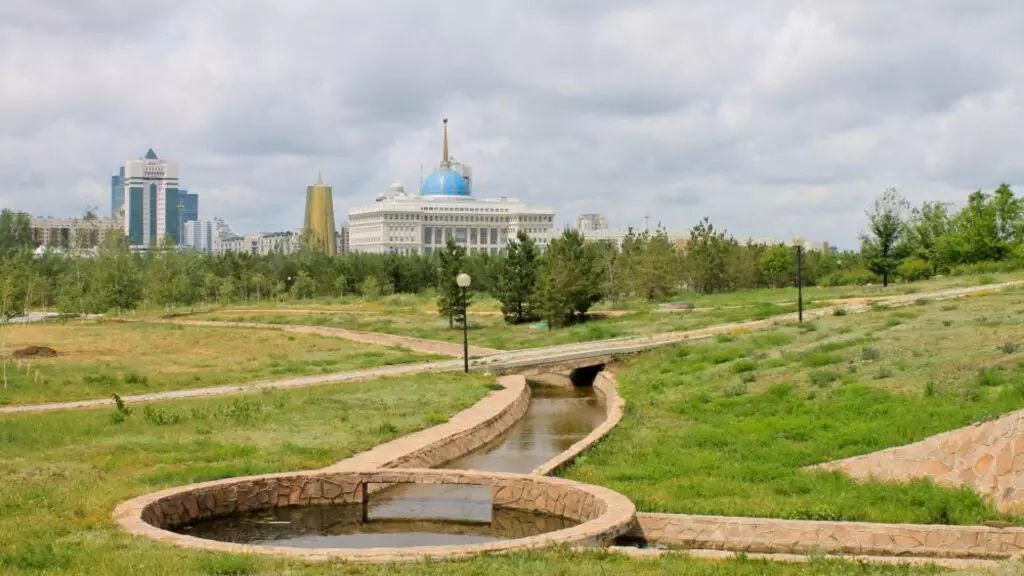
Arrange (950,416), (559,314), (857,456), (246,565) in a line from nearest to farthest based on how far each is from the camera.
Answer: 1. (246,565)
2. (857,456)
3. (950,416)
4. (559,314)

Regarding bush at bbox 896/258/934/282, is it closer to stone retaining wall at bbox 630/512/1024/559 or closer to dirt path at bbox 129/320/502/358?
dirt path at bbox 129/320/502/358

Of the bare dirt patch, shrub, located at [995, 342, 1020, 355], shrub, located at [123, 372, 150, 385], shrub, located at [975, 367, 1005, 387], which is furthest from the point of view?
the bare dirt patch

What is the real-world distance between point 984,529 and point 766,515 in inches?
91.7

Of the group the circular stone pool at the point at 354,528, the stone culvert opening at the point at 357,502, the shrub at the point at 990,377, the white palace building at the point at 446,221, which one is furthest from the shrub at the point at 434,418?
the white palace building at the point at 446,221

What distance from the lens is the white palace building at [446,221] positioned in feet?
500

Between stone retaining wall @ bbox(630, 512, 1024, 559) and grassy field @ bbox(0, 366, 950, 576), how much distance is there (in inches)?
58.7

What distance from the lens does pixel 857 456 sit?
14.3 m

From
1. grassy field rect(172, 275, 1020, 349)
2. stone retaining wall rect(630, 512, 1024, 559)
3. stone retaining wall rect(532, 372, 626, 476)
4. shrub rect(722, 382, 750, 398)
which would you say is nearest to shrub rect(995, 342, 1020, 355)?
shrub rect(722, 382, 750, 398)

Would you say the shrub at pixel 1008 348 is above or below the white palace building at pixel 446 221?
below

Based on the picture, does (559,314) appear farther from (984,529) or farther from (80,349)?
(984,529)

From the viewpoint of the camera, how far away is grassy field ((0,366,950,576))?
30.5 ft

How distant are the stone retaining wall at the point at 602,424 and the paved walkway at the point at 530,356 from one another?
1.96 m

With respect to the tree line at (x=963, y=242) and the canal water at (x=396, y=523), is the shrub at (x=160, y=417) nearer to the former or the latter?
the canal water at (x=396, y=523)

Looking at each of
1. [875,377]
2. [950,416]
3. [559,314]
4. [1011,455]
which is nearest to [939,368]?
[875,377]
